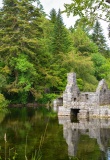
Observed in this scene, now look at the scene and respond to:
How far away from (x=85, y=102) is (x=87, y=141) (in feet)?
46.1

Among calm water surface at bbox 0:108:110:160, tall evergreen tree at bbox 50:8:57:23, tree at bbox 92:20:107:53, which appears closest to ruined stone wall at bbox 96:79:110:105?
calm water surface at bbox 0:108:110:160

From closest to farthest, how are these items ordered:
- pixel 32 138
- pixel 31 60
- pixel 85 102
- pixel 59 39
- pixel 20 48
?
pixel 32 138, pixel 85 102, pixel 20 48, pixel 31 60, pixel 59 39

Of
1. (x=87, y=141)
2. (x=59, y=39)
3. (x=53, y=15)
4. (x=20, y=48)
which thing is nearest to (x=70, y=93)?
(x=87, y=141)

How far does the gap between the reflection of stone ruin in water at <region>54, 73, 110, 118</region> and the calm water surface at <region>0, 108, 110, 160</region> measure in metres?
5.81

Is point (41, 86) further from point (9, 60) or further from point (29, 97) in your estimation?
point (9, 60)

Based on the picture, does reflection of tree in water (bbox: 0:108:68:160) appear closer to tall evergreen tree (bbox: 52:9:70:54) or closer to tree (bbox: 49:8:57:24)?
tall evergreen tree (bbox: 52:9:70:54)

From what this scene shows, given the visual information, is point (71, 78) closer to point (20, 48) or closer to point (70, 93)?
point (70, 93)

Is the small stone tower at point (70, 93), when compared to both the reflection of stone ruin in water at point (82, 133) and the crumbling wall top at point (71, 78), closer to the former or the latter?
the crumbling wall top at point (71, 78)

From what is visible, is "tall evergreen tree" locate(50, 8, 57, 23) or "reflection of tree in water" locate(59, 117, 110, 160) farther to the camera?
→ "tall evergreen tree" locate(50, 8, 57, 23)

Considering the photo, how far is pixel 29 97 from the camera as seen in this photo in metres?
53.2

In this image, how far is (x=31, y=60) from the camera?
52.8m

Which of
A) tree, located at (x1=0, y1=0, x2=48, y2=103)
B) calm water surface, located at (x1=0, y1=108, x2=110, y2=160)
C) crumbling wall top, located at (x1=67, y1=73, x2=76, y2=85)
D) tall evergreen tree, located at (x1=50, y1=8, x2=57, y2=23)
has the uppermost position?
tall evergreen tree, located at (x1=50, y1=8, x2=57, y2=23)

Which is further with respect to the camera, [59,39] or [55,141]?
[59,39]

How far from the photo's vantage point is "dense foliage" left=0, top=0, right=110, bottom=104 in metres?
49.2
